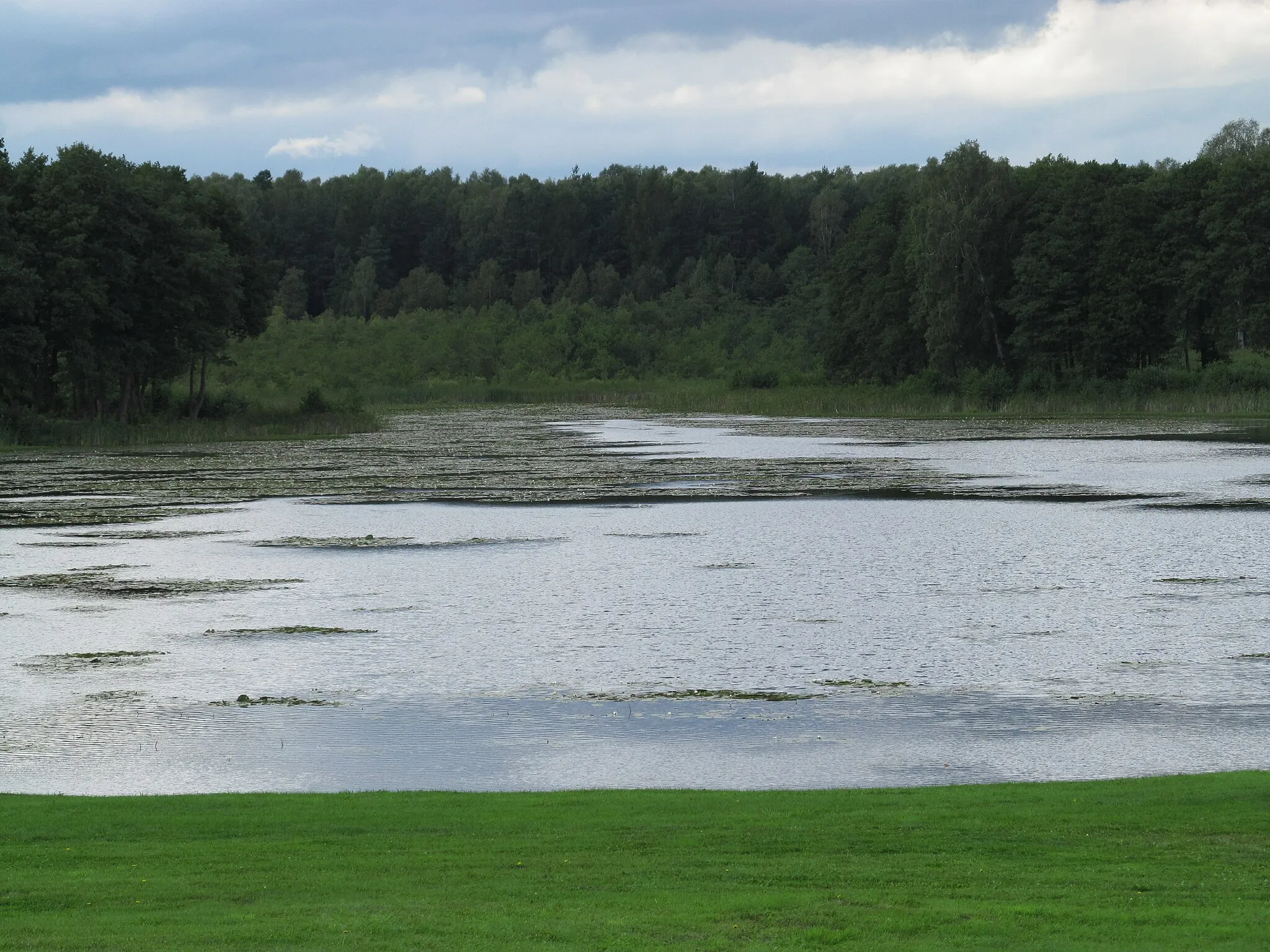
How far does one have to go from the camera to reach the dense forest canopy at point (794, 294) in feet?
210

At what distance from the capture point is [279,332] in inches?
5901

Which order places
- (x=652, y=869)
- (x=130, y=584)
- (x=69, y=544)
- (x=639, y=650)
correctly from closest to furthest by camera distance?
(x=652, y=869) → (x=639, y=650) → (x=130, y=584) → (x=69, y=544)

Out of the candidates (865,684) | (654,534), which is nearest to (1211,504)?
(654,534)

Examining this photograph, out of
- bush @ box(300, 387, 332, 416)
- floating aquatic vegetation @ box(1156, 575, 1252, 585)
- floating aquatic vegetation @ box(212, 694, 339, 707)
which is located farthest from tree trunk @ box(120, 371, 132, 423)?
floating aquatic vegetation @ box(212, 694, 339, 707)

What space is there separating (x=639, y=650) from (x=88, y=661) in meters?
6.76

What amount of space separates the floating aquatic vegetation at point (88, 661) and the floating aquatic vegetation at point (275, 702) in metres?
2.67

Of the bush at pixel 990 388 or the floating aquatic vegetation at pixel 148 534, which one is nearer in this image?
the floating aquatic vegetation at pixel 148 534

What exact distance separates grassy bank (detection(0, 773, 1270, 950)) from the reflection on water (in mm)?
1671

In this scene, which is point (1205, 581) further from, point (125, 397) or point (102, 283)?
point (125, 397)

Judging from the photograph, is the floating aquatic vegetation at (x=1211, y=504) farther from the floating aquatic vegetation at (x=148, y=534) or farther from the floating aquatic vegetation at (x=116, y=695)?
the floating aquatic vegetation at (x=116, y=695)

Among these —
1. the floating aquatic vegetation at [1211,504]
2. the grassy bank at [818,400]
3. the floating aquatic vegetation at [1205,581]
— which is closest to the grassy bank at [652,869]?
the floating aquatic vegetation at [1205,581]

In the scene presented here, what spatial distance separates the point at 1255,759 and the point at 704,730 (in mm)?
4912

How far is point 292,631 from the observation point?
19625 mm

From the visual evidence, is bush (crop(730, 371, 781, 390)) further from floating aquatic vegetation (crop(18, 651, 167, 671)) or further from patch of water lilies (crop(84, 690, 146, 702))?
patch of water lilies (crop(84, 690, 146, 702))
